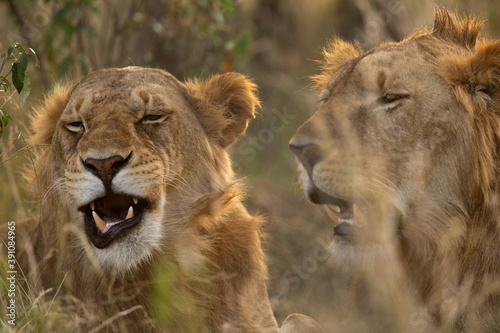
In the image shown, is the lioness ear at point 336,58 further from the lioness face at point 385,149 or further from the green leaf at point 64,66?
the green leaf at point 64,66

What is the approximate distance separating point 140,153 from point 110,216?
359mm

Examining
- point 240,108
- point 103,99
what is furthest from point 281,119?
point 103,99

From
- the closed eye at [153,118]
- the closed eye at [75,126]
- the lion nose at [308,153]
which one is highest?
the closed eye at [75,126]

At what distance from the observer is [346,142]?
10.5 ft

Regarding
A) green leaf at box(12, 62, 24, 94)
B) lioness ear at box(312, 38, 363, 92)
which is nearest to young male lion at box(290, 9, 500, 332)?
lioness ear at box(312, 38, 363, 92)

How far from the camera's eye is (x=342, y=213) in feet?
10.9

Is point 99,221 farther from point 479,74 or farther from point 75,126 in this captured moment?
point 479,74

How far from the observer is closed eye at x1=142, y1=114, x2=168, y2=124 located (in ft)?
12.3

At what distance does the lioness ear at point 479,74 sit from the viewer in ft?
10.3

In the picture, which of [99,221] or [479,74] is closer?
[479,74]

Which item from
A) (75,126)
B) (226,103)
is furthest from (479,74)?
(75,126)

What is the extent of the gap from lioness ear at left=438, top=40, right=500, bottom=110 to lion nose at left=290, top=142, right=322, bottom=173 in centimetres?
69

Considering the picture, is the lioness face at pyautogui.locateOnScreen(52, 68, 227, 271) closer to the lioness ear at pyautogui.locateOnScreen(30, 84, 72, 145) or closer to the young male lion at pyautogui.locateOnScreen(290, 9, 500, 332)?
the lioness ear at pyautogui.locateOnScreen(30, 84, 72, 145)

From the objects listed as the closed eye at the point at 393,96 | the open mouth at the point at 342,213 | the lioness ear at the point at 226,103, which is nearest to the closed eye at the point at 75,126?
the lioness ear at the point at 226,103
